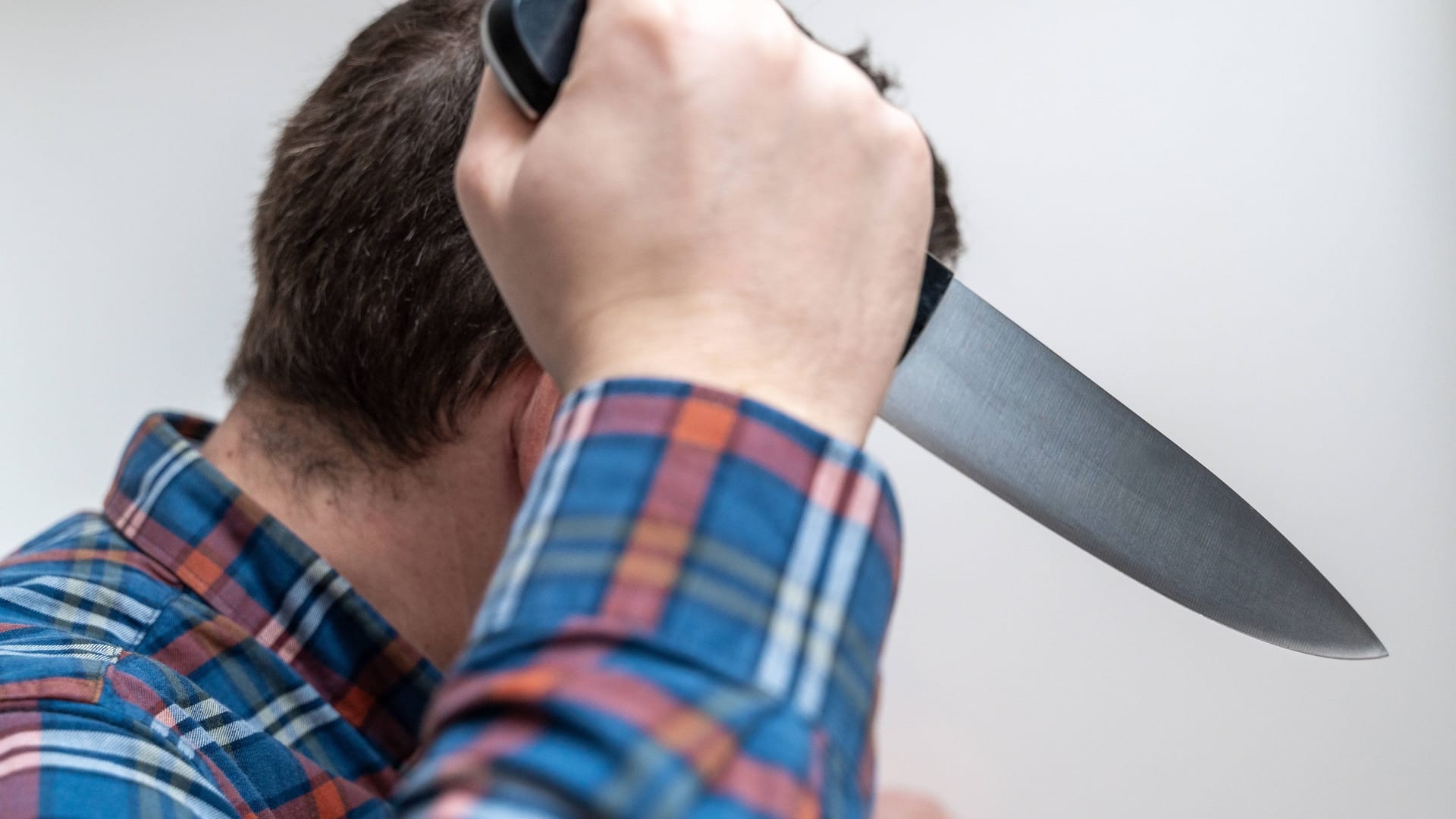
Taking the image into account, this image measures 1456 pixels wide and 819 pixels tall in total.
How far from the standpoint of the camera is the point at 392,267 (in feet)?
2.16

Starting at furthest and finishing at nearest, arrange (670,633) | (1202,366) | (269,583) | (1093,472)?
(1202,366)
(269,583)
(1093,472)
(670,633)

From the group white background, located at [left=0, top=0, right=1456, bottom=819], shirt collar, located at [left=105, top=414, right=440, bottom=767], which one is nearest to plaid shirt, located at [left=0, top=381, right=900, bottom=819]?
A: shirt collar, located at [left=105, top=414, right=440, bottom=767]

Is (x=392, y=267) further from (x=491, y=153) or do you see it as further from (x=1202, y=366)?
(x=1202, y=366)

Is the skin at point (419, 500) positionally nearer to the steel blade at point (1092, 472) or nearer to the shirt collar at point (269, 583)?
the shirt collar at point (269, 583)

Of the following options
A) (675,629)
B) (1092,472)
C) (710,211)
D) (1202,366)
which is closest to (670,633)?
(675,629)

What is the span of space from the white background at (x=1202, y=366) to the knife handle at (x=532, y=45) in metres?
0.63

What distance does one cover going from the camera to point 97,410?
1.10m

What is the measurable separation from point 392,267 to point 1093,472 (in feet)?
1.33

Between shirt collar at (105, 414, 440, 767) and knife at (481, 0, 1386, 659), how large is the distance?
0.36m

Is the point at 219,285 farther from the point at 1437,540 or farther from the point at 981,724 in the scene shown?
the point at 1437,540

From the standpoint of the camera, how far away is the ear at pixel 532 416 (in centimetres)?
67

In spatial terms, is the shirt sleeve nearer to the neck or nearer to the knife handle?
the knife handle

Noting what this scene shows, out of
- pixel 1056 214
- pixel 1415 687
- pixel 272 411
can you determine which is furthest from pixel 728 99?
pixel 1415 687

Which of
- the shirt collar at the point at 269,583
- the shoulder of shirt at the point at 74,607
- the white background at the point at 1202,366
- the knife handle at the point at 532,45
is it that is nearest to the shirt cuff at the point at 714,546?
the knife handle at the point at 532,45
